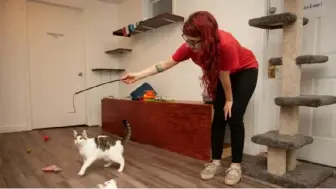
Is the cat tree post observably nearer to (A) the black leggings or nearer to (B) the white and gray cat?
Result: (A) the black leggings

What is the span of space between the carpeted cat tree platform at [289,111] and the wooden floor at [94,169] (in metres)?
0.16

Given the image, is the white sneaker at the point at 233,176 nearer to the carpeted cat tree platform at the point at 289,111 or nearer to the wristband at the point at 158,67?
the carpeted cat tree platform at the point at 289,111

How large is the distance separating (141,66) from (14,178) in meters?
2.16

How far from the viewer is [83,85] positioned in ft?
11.8

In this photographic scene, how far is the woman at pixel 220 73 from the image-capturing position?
1.14 m

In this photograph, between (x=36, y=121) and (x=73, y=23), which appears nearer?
(x=36, y=121)

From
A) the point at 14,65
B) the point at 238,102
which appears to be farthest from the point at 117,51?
the point at 238,102

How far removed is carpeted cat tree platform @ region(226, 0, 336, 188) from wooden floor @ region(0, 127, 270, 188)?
0.16 meters

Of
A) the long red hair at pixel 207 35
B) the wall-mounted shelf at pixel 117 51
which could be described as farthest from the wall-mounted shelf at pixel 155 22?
the long red hair at pixel 207 35

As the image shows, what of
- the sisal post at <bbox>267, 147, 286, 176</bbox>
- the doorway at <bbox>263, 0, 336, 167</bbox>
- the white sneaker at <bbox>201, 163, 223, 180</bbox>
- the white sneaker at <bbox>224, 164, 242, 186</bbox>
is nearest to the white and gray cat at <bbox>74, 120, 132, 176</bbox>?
the white sneaker at <bbox>201, 163, 223, 180</bbox>

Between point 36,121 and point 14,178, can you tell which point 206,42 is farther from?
point 36,121

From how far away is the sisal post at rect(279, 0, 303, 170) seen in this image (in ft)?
4.77

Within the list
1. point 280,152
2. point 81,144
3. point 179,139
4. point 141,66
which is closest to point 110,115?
point 141,66

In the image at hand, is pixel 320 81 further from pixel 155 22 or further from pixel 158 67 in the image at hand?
pixel 155 22
